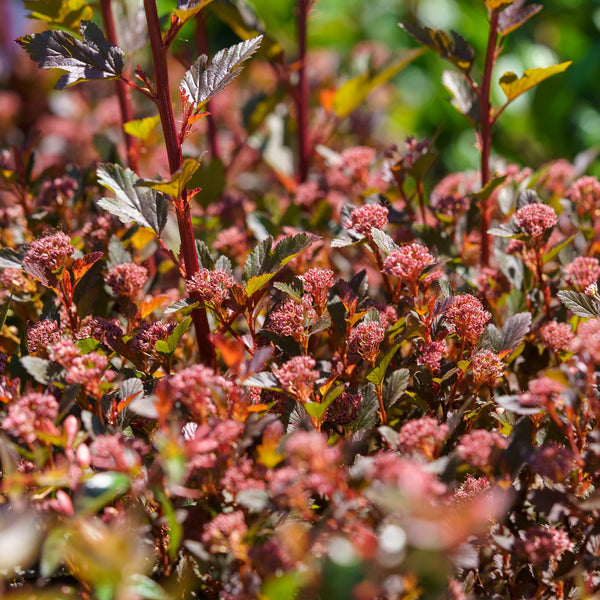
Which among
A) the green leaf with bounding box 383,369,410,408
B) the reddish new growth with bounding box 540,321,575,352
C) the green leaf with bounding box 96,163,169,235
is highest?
the green leaf with bounding box 96,163,169,235

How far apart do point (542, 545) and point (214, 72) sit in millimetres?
653

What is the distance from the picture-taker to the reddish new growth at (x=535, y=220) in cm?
84

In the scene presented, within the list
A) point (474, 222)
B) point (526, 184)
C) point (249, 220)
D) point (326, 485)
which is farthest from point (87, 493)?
point (526, 184)

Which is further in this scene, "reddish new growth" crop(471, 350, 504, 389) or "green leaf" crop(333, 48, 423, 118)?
"green leaf" crop(333, 48, 423, 118)

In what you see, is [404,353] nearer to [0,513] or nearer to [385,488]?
[385,488]

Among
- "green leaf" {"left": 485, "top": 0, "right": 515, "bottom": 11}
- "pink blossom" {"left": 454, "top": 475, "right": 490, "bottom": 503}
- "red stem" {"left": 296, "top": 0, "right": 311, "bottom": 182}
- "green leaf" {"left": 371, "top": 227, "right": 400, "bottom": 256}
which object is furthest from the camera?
"red stem" {"left": 296, "top": 0, "right": 311, "bottom": 182}

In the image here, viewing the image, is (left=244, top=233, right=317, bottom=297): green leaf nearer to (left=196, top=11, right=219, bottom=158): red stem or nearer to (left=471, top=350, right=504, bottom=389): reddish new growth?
(left=471, top=350, right=504, bottom=389): reddish new growth

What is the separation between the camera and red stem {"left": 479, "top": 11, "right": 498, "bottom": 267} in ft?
3.14

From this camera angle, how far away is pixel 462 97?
40.4 inches

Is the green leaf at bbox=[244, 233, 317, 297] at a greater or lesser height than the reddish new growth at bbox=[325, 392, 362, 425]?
greater

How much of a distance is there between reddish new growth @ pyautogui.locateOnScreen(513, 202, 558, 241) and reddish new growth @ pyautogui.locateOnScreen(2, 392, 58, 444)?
23.8 inches

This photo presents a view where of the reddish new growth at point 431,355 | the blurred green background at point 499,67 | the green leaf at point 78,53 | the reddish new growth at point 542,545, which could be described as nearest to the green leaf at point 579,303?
the reddish new growth at point 431,355

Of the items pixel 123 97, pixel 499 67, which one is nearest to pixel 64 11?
pixel 123 97

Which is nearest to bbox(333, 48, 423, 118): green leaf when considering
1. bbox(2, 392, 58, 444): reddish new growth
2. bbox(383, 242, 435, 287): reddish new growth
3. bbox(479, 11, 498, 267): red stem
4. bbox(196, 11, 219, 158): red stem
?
bbox(196, 11, 219, 158): red stem
